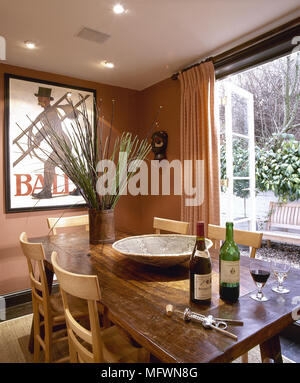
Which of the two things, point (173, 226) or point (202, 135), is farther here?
point (202, 135)

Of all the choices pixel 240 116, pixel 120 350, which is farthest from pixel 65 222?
pixel 240 116

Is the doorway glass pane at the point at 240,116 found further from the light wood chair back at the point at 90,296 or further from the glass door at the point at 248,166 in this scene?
the light wood chair back at the point at 90,296

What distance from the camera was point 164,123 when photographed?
3.42m

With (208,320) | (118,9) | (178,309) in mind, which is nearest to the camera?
(208,320)

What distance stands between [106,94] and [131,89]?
421mm

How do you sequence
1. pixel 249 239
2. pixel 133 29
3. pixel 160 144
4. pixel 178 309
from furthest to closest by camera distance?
pixel 160 144 < pixel 133 29 < pixel 249 239 < pixel 178 309

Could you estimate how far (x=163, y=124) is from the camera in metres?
3.44

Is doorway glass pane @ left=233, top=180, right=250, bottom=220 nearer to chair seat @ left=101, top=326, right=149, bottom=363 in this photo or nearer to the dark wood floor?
the dark wood floor

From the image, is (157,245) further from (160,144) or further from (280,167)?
(280,167)

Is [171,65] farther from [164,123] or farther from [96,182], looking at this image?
[96,182]

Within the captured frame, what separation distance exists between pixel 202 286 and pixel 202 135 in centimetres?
207

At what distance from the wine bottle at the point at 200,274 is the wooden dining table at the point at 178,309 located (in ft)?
0.11

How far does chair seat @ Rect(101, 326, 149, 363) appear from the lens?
3.64 ft

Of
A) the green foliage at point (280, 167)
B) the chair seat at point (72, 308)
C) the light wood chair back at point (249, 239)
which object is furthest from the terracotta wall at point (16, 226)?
the green foliage at point (280, 167)
